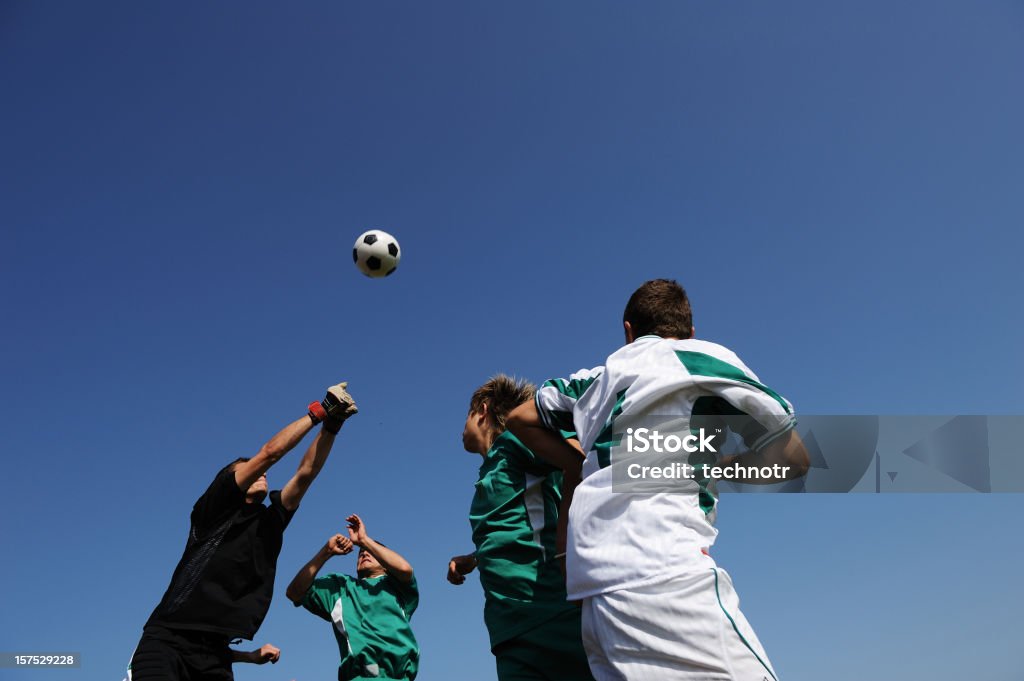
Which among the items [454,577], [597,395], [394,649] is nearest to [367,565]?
[394,649]

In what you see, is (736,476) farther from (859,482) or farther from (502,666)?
(502,666)

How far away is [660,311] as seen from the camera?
338cm

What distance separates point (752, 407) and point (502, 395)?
107 inches

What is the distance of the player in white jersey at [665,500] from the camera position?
8.28ft

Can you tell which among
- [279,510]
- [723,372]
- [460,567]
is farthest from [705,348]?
[279,510]

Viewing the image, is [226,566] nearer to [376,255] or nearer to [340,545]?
[340,545]

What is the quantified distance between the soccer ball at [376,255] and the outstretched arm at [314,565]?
2830mm

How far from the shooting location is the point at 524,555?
13.8 ft

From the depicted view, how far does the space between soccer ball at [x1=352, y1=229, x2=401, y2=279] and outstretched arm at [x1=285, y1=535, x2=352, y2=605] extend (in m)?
2.83

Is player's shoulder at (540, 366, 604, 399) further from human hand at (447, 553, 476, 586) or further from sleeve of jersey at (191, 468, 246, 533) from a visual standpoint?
sleeve of jersey at (191, 468, 246, 533)

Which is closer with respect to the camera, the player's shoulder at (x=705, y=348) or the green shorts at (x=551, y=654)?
the player's shoulder at (x=705, y=348)

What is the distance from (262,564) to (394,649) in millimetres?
1876

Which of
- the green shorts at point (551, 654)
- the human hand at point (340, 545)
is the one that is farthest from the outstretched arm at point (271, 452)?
the green shorts at point (551, 654)

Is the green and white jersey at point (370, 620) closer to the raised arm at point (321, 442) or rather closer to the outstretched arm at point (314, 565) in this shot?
the outstretched arm at point (314, 565)
